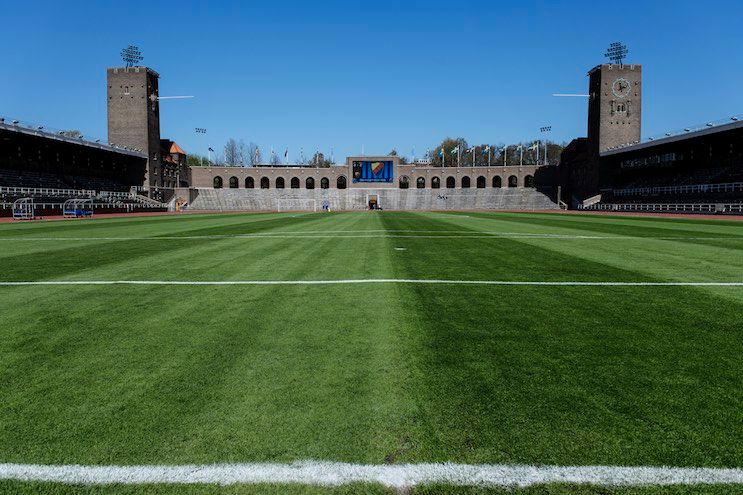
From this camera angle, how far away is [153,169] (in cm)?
7644

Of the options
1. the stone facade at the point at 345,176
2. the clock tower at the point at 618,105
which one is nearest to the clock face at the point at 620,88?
the clock tower at the point at 618,105

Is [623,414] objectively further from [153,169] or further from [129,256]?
[153,169]

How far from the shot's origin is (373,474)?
2.11 metres

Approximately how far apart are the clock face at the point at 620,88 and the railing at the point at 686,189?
17249mm

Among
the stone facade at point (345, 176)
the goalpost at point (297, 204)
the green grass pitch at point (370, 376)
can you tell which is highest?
the stone facade at point (345, 176)

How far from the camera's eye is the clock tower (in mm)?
73688

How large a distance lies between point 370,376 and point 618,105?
84086mm

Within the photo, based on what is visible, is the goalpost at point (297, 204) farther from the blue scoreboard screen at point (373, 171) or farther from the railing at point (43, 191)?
the railing at point (43, 191)

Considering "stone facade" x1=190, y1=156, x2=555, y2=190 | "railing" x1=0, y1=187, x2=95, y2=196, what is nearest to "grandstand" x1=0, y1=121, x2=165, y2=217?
"railing" x1=0, y1=187, x2=95, y2=196

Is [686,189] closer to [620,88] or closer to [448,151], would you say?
[620,88]

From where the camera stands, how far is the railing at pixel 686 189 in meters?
45.3

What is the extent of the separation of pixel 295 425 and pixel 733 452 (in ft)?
7.02

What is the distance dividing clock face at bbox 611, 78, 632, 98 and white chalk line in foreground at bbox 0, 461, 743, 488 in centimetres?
8465

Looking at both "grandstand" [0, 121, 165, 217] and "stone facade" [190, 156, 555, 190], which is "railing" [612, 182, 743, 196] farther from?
"grandstand" [0, 121, 165, 217]
